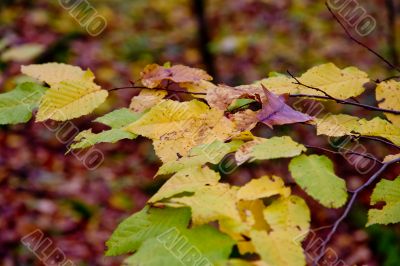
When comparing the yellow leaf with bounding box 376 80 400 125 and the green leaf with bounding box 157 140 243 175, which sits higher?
the yellow leaf with bounding box 376 80 400 125

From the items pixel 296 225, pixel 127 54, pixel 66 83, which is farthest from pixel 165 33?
pixel 296 225

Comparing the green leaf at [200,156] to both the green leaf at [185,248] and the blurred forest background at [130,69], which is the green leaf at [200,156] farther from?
the blurred forest background at [130,69]

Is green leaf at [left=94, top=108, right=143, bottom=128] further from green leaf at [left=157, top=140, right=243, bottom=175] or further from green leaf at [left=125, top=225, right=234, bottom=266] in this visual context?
green leaf at [left=125, top=225, right=234, bottom=266]

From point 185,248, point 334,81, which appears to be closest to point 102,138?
point 185,248

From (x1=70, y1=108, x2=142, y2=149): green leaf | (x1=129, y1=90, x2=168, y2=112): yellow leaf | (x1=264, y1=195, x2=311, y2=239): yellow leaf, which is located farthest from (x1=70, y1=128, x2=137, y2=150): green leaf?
(x1=264, y1=195, x2=311, y2=239): yellow leaf

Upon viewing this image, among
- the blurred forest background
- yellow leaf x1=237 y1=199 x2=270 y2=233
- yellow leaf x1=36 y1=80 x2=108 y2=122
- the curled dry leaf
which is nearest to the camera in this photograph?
yellow leaf x1=237 y1=199 x2=270 y2=233

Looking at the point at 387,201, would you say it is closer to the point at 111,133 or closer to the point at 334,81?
the point at 334,81
